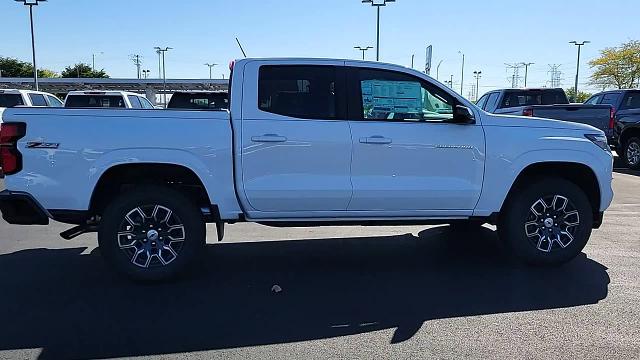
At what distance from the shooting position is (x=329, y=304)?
180 inches

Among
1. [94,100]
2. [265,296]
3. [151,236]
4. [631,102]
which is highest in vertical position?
[631,102]

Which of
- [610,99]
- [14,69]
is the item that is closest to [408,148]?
[610,99]

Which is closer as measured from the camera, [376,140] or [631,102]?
[376,140]

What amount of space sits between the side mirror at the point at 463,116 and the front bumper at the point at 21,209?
3.80 meters

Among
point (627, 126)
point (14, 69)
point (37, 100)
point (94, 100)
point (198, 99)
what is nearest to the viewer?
point (198, 99)

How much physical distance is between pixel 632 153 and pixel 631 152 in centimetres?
4

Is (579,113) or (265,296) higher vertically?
(579,113)

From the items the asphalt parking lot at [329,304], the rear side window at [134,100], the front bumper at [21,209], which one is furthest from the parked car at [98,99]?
the front bumper at [21,209]

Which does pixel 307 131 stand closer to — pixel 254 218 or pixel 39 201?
pixel 254 218

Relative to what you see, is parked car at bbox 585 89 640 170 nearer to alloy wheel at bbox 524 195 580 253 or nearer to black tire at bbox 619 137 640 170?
black tire at bbox 619 137 640 170

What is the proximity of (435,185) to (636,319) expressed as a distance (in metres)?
1.96

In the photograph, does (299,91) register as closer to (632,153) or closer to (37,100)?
(632,153)

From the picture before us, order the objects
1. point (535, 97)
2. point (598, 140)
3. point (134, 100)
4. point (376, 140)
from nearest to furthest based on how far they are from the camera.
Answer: point (376, 140), point (598, 140), point (535, 97), point (134, 100)

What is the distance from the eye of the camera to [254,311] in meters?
4.41
